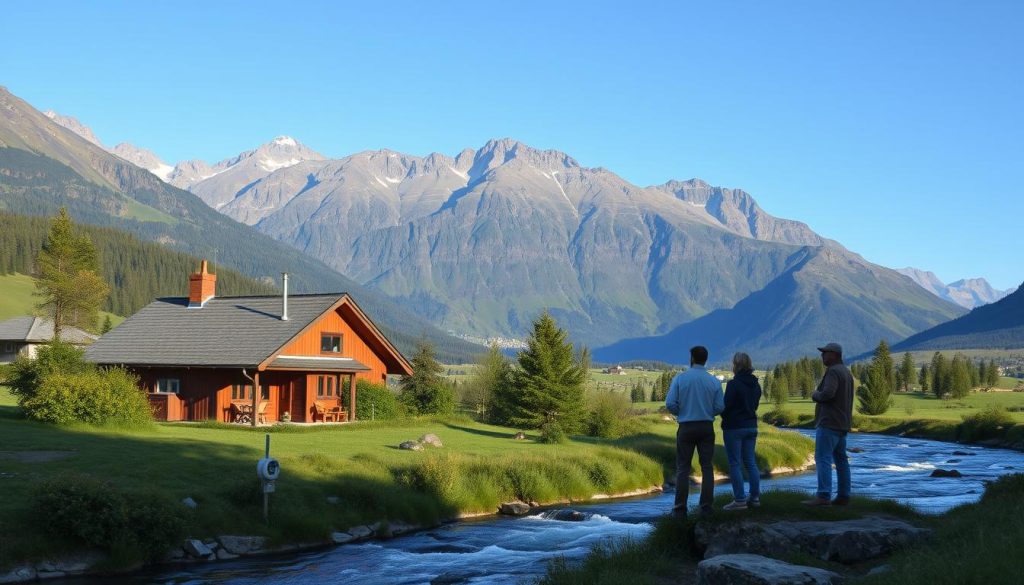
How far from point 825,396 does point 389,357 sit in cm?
4000

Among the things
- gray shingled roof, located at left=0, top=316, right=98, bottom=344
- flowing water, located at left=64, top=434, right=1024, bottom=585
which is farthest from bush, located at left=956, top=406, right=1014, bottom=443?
gray shingled roof, located at left=0, top=316, right=98, bottom=344

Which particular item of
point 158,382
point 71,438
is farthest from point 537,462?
point 158,382

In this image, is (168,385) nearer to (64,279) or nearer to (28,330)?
(64,279)

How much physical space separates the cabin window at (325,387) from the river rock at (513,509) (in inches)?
803

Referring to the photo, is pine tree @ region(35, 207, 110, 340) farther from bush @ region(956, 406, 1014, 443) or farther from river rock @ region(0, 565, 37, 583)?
bush @ region(956, 406, 1014, 443)

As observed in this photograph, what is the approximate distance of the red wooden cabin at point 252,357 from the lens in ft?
154

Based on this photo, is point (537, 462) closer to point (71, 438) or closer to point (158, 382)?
Result: point (71, 438)

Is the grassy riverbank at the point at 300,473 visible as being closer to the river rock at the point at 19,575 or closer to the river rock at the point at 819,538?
the river rock at the point at 19,575

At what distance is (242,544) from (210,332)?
29.1 metres

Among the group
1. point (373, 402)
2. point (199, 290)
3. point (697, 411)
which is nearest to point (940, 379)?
point (373, 402)

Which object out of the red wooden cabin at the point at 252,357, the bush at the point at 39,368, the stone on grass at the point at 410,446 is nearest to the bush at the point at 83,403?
the bush at the point at 39,368

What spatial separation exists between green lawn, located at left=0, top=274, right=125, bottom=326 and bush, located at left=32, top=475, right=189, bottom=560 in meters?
128

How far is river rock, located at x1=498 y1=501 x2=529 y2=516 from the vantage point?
101 feet

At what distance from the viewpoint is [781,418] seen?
101438 millimetres
